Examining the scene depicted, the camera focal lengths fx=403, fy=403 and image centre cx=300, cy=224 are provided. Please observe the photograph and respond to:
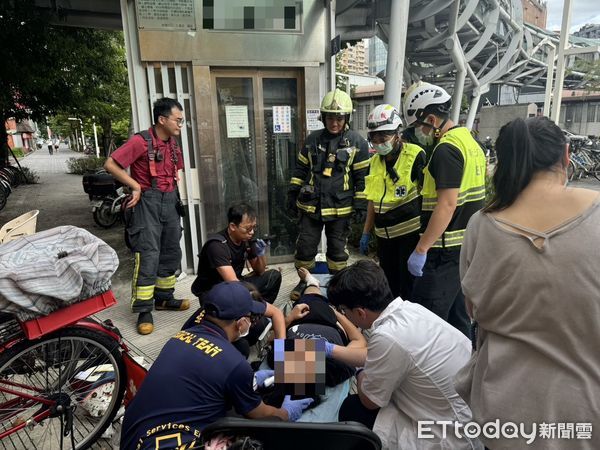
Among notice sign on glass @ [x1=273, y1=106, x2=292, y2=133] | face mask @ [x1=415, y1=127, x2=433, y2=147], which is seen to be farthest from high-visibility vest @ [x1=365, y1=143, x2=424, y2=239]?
notice sign on glass @ [x1=273, y1=106, x2=292, y2=133]

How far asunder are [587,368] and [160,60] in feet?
14.4

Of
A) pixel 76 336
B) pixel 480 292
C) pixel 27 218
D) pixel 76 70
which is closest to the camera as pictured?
pixel 480 292

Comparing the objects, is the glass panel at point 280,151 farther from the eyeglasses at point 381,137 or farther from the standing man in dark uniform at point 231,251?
the eyeglasses at point 381,137

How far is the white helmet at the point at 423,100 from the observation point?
2.52 metres

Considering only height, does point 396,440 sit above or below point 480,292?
below

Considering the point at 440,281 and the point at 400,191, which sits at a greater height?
the point at 400,191

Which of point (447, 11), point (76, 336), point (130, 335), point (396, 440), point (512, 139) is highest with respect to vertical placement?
point (447, 11)

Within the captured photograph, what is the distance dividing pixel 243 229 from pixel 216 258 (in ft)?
0.91

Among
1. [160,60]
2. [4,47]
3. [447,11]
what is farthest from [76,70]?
[447,11]

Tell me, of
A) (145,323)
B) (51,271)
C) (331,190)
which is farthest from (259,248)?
(51,271)

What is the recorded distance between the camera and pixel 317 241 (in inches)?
151

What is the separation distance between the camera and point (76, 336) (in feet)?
7.15

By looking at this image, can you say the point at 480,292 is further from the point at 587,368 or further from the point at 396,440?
the point at 396,440

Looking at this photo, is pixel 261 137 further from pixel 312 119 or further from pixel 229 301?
pixel 229 301
